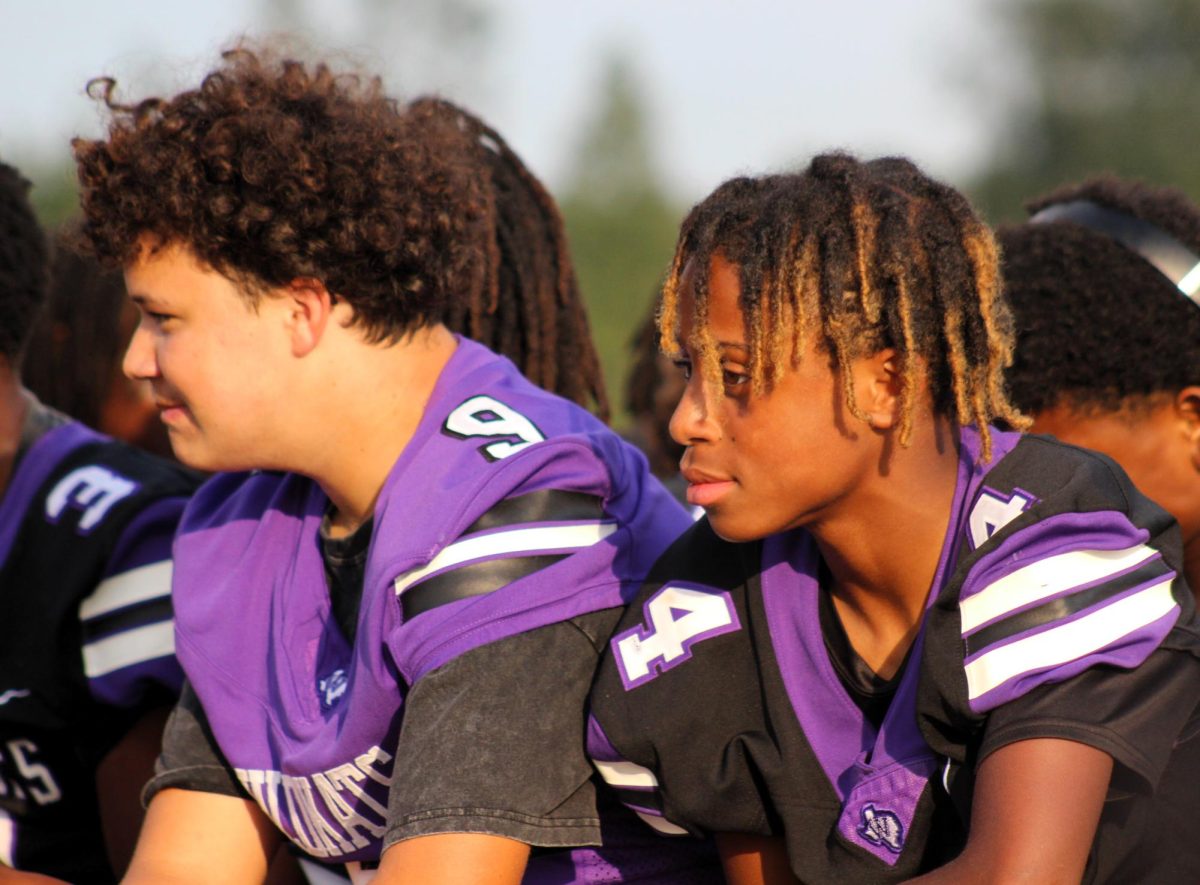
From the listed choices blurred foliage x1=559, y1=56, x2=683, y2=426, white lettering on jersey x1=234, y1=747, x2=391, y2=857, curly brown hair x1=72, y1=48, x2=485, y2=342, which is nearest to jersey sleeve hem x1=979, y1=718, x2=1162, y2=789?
white lettering on jersey x1=234, y1=747, x2=391, y2=857

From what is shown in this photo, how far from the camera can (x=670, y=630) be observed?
2.05 m

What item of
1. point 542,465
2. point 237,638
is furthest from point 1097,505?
point 237,638

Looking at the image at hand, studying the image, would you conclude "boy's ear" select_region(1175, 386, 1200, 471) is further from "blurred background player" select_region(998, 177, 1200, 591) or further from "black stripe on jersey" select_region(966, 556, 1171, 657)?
"black stripe on jersey" select_region(966, 556, 1171, 657)

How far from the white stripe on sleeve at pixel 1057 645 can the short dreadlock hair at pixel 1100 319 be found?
900 millimetres

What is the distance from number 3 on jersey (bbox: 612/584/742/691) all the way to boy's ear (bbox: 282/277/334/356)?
66cm

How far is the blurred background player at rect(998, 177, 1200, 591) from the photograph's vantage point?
257cm

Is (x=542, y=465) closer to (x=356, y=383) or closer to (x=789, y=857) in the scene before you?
(x=356, y=383)

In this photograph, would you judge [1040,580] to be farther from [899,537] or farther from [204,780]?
[204,780]

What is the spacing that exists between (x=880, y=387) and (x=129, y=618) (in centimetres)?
144

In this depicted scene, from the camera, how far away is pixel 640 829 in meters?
2.20

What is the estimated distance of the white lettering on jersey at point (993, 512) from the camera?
1.87 m

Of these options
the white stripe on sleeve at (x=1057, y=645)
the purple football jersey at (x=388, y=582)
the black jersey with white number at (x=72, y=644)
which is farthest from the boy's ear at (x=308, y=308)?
the white stripe on sleeve at (x=1057, y=645)

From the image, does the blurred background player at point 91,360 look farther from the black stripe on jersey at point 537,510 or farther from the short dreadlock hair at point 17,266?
the black stripe on jersey at point 537,510

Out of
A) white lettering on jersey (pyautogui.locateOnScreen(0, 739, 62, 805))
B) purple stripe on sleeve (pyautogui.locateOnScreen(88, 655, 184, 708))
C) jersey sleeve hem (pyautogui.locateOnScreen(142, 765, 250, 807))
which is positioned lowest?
white lettering on jersey (pyautogui.locateOnScreen(0, 739, 62, 805))
